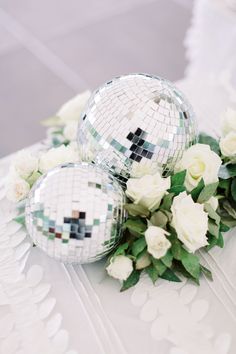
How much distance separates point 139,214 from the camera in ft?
2.62

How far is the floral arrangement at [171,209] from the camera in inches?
29.7

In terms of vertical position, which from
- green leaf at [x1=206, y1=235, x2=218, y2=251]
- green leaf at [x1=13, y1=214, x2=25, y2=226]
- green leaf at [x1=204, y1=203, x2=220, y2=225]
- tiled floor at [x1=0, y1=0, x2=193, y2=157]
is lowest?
tiled floor at [x1=0, y1=0, x2=193, y2=157]

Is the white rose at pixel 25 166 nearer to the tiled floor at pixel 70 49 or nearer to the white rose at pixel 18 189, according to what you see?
the white rose at pixel 18 189

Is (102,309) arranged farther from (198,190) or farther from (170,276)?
(198,190)

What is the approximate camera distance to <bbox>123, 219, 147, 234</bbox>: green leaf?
30.8 inches

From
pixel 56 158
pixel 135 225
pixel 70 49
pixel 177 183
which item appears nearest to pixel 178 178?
pixel 177 183

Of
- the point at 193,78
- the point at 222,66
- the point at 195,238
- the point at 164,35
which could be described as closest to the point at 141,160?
the point at 195,238

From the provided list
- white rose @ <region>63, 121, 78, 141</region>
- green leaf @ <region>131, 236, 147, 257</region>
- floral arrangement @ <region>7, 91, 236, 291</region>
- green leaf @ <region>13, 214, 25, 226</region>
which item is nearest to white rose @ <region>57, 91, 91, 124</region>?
white rose @ <region>63, 121, 78, 141</region>

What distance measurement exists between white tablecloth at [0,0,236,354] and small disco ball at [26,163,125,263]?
0.06 metres

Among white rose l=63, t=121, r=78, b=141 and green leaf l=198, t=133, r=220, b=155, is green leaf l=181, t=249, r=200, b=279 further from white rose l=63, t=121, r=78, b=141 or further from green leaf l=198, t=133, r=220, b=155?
white rose l=63, t=121, r=78, b=141

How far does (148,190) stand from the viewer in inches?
30.3

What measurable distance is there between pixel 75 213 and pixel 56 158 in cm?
17

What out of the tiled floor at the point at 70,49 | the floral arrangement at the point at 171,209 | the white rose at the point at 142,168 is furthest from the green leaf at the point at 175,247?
the tiled floor at the point at 70,49

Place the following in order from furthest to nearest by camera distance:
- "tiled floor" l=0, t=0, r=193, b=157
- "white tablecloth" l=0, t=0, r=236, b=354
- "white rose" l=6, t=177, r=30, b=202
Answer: "tiled floor" l=0, t=0, r=193, b=157 → "white rose" l=6, t=177, r=30, b=202 → "white tablecloth" l=0, t=0, r=236, b=354
